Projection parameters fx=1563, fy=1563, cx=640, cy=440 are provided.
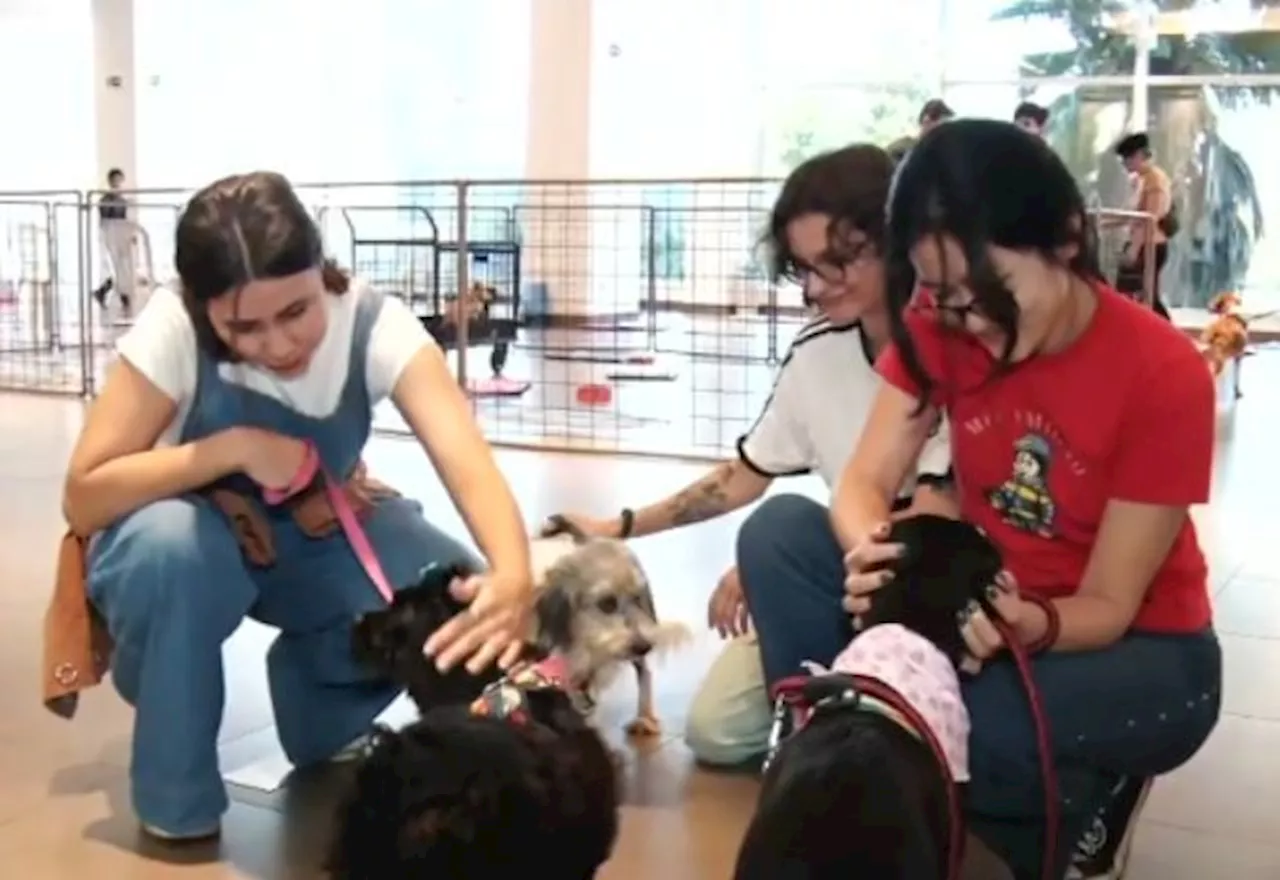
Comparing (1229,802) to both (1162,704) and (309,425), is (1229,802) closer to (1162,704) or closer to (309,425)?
(1162,704)

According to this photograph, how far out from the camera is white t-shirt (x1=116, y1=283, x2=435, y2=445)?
1.90 meters

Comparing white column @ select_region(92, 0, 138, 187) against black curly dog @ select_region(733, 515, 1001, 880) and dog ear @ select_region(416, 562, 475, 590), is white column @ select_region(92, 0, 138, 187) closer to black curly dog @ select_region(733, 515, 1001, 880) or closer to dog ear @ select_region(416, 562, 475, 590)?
dog ear @ select_region(416, 562, 475, 590)

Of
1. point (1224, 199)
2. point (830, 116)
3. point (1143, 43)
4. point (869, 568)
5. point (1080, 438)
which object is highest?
point (1143, 43)

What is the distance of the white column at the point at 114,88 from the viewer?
1288cm

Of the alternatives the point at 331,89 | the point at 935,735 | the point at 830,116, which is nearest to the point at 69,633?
the point at 935,735

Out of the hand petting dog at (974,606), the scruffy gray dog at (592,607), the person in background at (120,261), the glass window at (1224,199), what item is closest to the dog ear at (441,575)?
the scruffy gray dog at (592,607)

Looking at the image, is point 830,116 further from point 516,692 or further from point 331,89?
point 516,692

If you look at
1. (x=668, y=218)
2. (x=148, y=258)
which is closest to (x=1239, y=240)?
(x=668, y=218)

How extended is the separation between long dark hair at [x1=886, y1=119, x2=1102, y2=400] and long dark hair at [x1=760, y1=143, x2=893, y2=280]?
32 centimetres

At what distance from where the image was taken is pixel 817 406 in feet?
7.15

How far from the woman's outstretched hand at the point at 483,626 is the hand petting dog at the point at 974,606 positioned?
385 millimetres

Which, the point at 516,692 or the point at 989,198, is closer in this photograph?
the point at 516,692

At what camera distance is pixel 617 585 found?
2.21 meters

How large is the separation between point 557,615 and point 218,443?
55 centimetres
